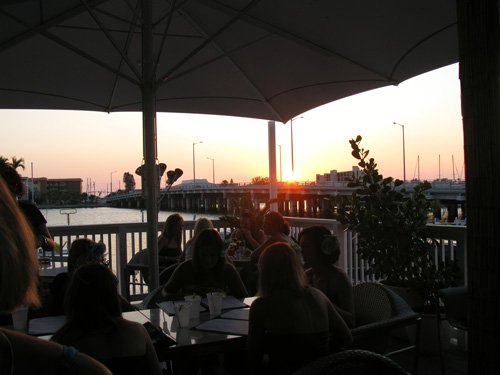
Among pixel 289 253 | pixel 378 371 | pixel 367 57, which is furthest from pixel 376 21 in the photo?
pixel 378 371

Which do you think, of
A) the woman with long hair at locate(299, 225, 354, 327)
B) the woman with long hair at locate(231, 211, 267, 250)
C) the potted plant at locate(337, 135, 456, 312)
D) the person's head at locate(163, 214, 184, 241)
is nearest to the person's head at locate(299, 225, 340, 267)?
the woman with long hair at locate(299, 225, 354, 327)

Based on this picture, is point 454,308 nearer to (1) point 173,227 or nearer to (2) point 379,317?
(2) point 379,317

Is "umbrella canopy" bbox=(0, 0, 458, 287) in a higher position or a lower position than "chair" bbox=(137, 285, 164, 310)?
higher

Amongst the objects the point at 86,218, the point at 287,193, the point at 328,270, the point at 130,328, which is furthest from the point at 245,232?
the point at 287,193

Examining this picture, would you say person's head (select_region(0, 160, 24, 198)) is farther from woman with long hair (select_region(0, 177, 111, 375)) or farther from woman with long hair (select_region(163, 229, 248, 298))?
woman with long hair (select_region(0, 177, 111, 375))

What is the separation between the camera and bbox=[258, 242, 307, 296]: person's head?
2.28 m

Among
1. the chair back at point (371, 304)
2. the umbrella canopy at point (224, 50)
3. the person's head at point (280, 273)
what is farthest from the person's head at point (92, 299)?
the umbrella canopy at point (224, 50)

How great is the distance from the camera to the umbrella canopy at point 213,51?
3.47 m

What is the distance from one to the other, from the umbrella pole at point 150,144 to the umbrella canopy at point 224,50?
7 centimetres

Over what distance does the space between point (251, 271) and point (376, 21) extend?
228 cm

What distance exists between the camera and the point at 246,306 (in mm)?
2941

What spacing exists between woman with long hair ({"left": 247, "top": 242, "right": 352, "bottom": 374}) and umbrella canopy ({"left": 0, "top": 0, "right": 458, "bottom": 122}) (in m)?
2.00

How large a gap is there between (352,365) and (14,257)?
908 mm

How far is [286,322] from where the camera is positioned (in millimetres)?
2170
